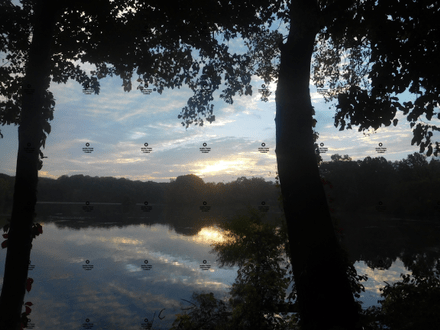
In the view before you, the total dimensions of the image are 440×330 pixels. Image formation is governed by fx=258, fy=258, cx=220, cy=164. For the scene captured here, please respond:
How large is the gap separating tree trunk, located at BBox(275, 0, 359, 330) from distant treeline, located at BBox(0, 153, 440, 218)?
1543 inches

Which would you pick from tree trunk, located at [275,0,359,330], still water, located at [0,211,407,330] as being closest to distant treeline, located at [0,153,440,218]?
still water, located at [0,211,407,330]

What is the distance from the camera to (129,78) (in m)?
9.30

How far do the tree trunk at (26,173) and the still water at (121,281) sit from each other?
157 inches

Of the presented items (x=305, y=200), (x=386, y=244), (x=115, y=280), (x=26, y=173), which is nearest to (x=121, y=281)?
(x=115, y=280)

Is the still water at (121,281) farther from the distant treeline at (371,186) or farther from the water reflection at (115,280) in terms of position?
the distant treeline at (371,186)

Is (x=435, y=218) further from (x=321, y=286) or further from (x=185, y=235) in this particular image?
(x=321, y=286)

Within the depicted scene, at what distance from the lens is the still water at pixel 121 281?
14.9 m

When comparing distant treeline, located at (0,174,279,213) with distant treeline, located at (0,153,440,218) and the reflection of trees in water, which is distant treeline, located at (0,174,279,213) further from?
the reflection of trees in water

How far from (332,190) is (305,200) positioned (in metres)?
82.4

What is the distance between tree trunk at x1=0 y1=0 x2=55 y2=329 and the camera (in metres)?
4.28

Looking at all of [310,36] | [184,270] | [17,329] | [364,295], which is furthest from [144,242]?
[310,36]

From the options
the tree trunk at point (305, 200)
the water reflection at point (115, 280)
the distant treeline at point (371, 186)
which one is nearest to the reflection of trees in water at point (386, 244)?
the distant treeline at point (371, 186)

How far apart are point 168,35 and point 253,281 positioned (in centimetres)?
752

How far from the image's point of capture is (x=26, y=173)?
4.50 metres
